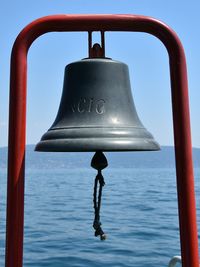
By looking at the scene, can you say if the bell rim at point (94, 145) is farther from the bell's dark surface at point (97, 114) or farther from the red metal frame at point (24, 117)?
the red metal frame at point (24, 117)

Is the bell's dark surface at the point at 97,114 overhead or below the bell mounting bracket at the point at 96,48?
below

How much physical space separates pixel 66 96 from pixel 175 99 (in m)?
0.57

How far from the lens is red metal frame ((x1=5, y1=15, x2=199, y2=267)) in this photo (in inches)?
97.9

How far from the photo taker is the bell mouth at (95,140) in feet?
7.59

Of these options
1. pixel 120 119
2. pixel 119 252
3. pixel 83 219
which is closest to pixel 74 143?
pixel 120 119

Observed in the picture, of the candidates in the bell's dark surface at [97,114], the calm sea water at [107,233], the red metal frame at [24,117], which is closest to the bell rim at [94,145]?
the bell's dark surface at [97,114]

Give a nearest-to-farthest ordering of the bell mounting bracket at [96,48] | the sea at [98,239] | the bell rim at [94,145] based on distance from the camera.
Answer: the bell rim at [94,145] → the bell mounting bracket at [96,48] → the sea at [98,239]

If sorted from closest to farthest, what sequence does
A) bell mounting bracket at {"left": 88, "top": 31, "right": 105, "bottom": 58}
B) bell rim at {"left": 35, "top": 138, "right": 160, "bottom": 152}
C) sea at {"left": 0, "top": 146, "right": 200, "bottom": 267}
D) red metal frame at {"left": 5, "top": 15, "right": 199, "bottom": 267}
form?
bell rim at {"left": 35, "top": 138, "right": 160, "bottom": 152}
red metal frame at {"left": 5, "top": 15, "right": 199, "bottom": 267}
bell mounting bracket at {"left": 88, "top": 31, "right": 105, "bottom": 58}
sea at {"left": 0, "top": 146, "right": 200, "bottom": 267}

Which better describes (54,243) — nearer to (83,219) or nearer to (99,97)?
(83,219)

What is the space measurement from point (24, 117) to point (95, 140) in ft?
1.43

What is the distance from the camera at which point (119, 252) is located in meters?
9.91

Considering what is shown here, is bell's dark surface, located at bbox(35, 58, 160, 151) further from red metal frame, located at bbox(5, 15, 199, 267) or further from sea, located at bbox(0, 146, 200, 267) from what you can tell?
sea, located at bbox(0, 146, 200, 267)

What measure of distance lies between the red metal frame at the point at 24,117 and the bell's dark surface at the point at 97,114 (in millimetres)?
151

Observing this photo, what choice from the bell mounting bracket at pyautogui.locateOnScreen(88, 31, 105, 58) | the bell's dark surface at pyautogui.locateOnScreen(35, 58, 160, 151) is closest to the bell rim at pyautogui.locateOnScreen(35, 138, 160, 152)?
the bell's dark surface at pyautogui.locateOnScreen(35, 58, 160, 151)
